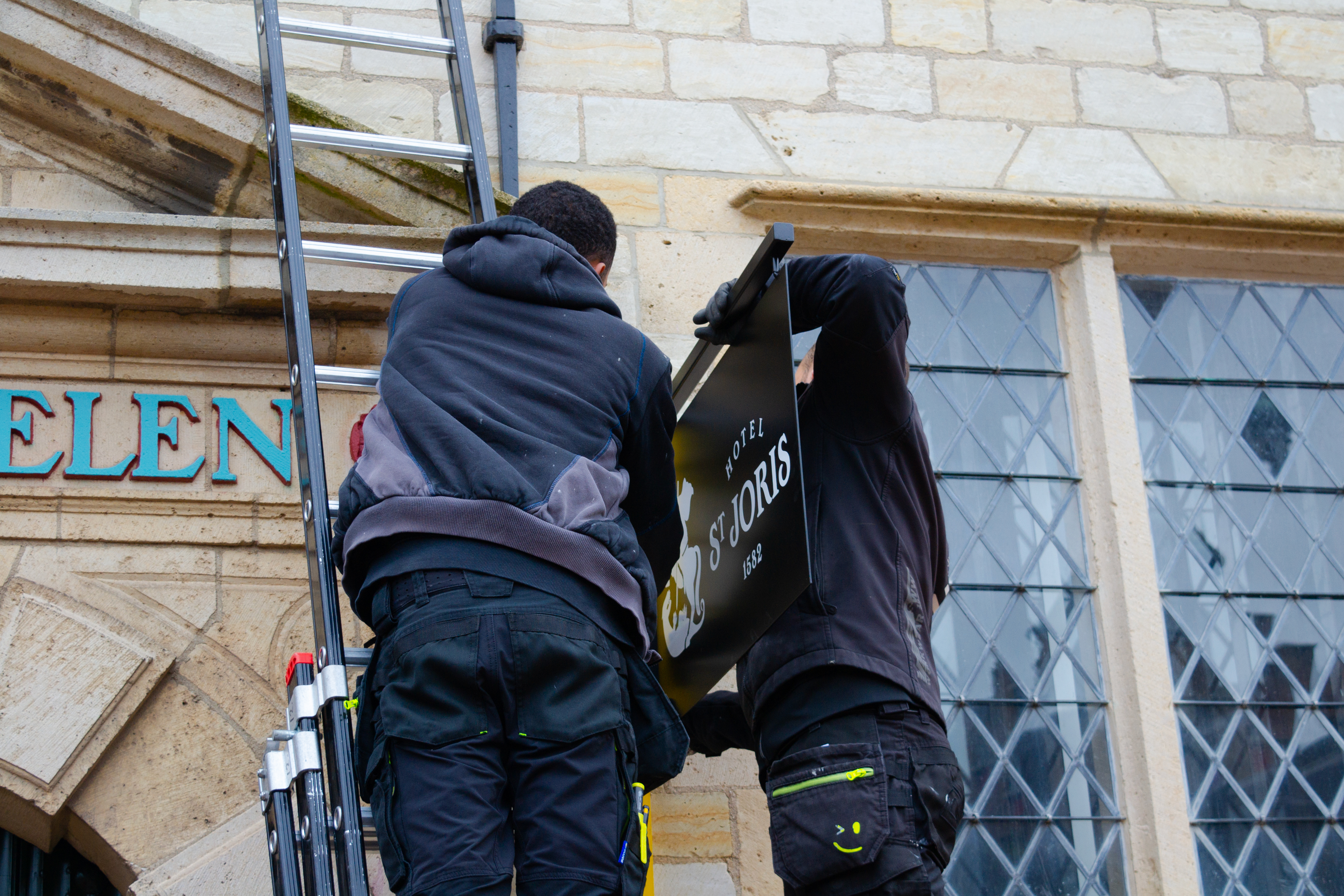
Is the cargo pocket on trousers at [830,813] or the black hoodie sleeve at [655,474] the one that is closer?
the cargo pocket on trousers at [830,813]

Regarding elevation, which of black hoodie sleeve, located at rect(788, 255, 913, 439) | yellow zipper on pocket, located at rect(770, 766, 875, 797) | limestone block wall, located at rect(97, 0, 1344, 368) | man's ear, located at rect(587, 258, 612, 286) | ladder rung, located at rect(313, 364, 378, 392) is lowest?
yellow zipper on pocket, located at rect(770, 766, 875, 797)

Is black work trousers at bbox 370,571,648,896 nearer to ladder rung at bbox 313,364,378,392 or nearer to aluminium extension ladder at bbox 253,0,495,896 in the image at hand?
aluminium extension ladder at bbox 253,0,495,896

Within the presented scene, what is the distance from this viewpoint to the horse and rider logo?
10.5 feet

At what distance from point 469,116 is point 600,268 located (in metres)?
0.93

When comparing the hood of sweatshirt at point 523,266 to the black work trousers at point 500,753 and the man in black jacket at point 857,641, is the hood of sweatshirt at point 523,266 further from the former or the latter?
the black work trousers at point 500,753

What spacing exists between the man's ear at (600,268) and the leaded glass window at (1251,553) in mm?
2229

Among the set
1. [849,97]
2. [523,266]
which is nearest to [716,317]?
[523,266]

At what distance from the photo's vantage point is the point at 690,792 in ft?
12.5

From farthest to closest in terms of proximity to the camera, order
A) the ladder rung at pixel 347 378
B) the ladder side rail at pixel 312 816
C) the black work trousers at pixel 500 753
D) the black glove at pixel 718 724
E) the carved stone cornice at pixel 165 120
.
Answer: the carved stone cornice at pixel 165 120 → the black glove at pixel 718 724 → the ladder rung at pixel 347 378 → the ladder side rail at pixel 312 816 → the black work trousers at pixel 500 753

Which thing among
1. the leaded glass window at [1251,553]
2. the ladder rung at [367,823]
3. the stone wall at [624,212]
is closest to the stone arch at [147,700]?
the stone wall at [624,212]

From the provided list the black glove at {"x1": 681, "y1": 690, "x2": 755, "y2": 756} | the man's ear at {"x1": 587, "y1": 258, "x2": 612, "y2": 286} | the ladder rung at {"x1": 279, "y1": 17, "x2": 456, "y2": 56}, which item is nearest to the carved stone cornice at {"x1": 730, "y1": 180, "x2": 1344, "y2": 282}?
the ladder rung at {"x1": 279, "y1": 17, "x2": 456, "y2": 56}

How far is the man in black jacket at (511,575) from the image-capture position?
2.29 m

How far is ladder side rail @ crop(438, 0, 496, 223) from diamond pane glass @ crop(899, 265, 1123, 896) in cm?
148

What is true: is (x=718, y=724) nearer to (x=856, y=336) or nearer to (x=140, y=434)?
(x=856, y=336)
